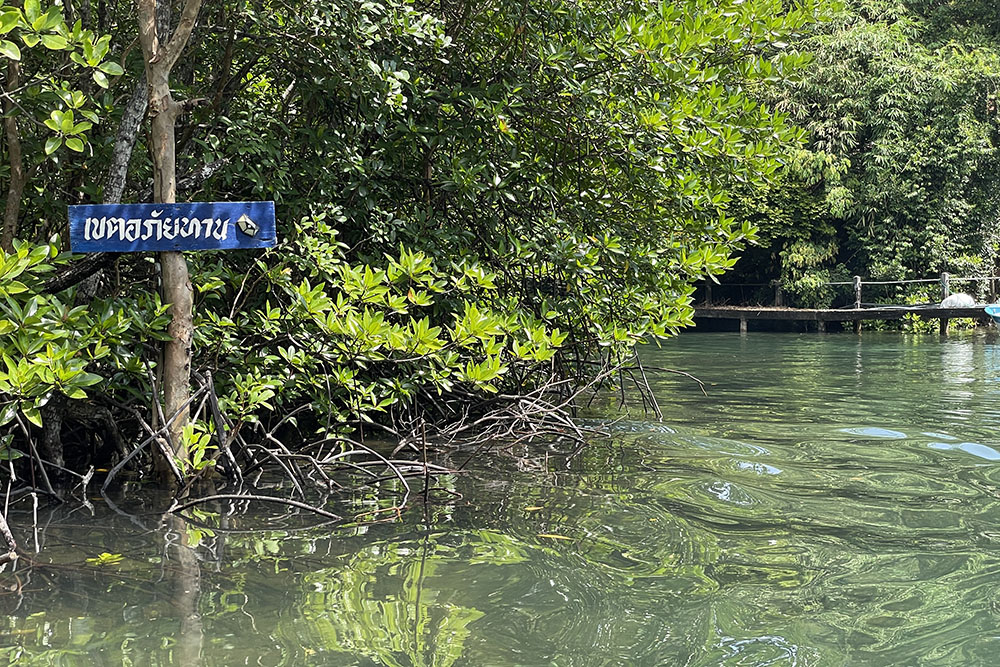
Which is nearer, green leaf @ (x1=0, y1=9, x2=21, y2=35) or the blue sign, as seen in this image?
green leaf @ (x1=0, y1=9, x2=21, y2=35)

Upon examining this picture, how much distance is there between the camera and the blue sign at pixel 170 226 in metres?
4.40

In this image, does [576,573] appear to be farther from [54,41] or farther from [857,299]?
[857,299]

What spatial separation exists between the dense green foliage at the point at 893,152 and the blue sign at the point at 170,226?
21.6 m

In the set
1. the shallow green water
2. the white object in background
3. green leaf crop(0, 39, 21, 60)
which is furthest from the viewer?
the white object in background

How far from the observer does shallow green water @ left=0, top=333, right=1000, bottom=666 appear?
3135mm

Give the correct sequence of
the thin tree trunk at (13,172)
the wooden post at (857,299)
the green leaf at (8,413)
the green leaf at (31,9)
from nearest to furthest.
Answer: the green leaf at (31,9) < the green leaf at (8,413) < the thin tree trunk at (13,172) < the wooden post at (857,299)

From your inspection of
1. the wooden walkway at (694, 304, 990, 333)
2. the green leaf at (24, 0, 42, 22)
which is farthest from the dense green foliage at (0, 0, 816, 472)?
the wooden walkway at (694, 304, 990, 333)

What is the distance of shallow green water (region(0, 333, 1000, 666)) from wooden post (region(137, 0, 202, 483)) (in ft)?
1.93

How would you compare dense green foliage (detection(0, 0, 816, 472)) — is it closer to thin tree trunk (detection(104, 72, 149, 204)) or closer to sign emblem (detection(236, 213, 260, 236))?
thin tree trunk (detection(104, 72, 149, 204))

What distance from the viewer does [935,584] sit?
3.74 m

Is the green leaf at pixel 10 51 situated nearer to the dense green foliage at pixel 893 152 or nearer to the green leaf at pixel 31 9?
the green leaf at pixel 31 9

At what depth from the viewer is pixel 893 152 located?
25141 millimetres

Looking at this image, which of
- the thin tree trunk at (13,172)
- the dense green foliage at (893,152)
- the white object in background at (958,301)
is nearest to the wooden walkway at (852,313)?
the white object in background at (958,301)

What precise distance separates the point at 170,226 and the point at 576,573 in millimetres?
2490
